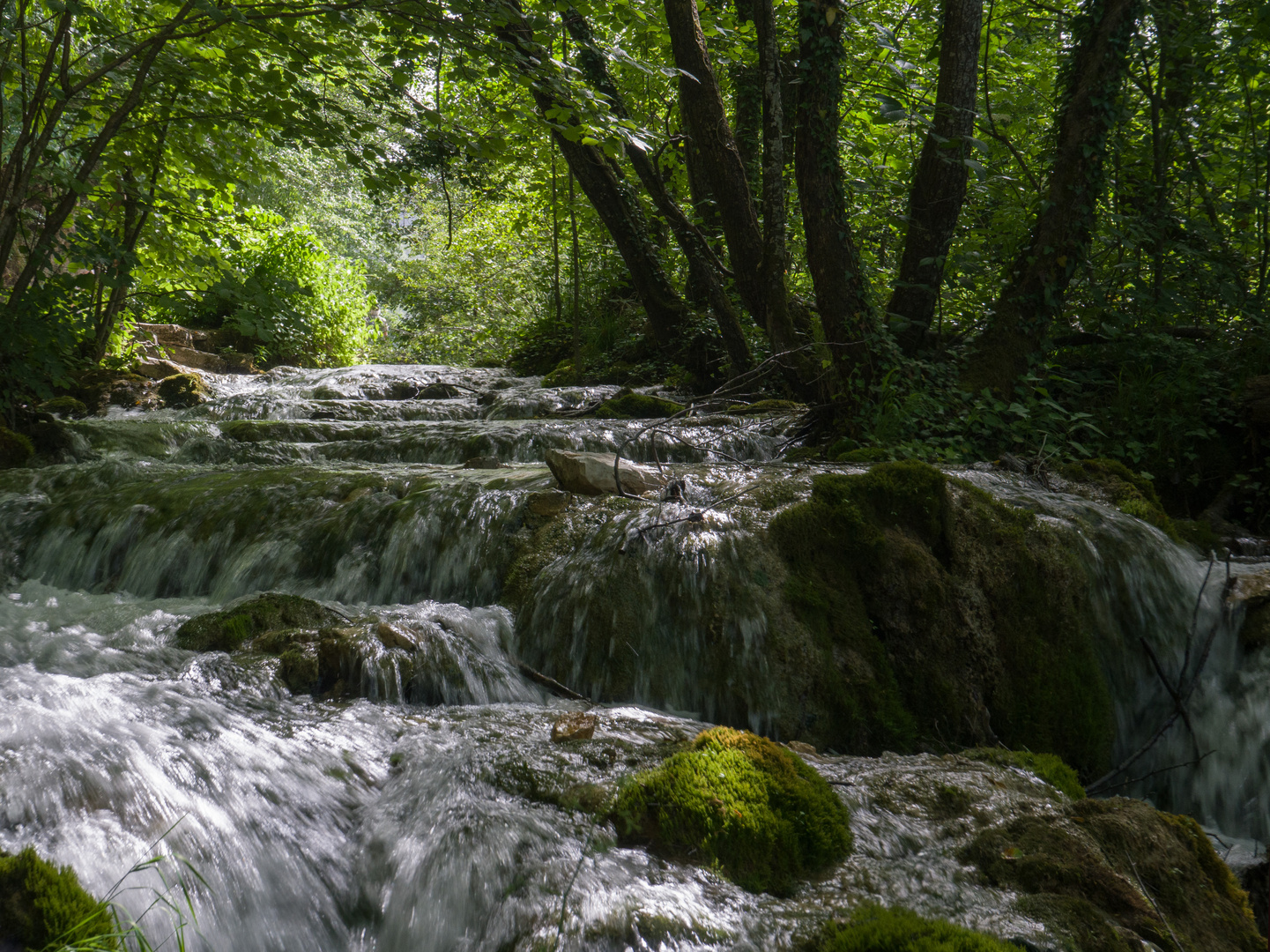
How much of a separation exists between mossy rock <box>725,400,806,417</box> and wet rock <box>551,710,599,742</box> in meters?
4.95

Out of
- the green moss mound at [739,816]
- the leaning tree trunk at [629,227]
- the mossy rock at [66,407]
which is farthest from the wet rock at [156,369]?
the green moss mound at [739,816]

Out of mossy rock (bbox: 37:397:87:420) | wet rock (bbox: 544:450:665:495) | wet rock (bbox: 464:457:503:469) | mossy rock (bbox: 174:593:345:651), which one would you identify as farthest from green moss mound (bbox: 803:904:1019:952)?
mossy rock (bbox: 37:397:87:420)

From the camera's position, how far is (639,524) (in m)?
3.89

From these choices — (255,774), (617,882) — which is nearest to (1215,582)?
(617,882)

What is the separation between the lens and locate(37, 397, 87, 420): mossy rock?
9.02 meters

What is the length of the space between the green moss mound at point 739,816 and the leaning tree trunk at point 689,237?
21.8ft

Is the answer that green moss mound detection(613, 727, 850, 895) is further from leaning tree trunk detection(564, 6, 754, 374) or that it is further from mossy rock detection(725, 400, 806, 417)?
leaning tree trunk detection(564, 6, 754, 374)

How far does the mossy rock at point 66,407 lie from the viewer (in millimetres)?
9023

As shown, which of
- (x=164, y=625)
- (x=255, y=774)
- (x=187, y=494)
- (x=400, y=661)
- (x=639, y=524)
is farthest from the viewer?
(x=187, y=494)

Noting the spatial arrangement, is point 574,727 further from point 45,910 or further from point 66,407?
point 66,407

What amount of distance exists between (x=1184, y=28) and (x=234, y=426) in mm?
9300

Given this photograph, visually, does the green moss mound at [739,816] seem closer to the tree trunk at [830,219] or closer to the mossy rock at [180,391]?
the tree trunk at [830,219]

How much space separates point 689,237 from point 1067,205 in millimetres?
3930

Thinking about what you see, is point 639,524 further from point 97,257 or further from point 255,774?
point 97,257
